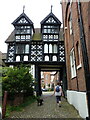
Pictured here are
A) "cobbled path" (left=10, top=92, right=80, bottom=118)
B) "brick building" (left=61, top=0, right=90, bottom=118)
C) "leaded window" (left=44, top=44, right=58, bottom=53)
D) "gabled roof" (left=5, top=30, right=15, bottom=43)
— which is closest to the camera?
"brick building" (left=61, top=0, right=90, bottom=118)

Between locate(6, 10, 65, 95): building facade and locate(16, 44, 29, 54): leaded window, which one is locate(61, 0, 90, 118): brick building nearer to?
locate(6, 10, 65, 95): building facade

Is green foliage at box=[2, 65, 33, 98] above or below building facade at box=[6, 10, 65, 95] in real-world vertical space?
below

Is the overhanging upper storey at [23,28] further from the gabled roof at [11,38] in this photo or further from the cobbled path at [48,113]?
the cobbled path at [48,113]

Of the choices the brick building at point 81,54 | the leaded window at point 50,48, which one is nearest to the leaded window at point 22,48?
the leaded window at point 50,48

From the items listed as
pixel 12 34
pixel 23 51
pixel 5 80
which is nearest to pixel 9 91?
pixel 5 80

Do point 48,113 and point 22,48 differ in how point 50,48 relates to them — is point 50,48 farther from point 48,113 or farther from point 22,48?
point 48,113

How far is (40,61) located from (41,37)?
12.3ft

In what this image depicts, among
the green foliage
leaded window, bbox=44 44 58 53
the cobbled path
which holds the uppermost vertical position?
leaded window, bbox=44 44 58 53

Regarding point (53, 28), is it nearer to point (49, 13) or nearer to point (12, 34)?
point (49, 13)

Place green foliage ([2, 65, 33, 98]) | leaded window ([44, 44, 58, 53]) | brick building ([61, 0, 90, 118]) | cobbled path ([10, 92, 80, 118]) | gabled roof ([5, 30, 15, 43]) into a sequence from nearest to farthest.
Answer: brick building ([61, 0, 90, 118]), cobbled path ([10, 92, 80, 118]), green foliage ([2, 65, 33, 98]), leaded window ([44, 44, 58, 53]), gabled roof ([5, 30, 15, 43])

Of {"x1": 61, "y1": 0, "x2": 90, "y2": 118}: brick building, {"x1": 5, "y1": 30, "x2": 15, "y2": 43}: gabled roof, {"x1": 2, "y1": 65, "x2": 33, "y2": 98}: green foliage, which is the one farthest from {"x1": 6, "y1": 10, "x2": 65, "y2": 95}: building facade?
{"x1": 61, "y1": 0, "x2": 90, "y2": 118}: brick building

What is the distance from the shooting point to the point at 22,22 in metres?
18.4

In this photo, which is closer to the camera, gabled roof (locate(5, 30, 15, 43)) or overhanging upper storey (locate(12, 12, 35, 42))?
overhanging upper storey (locate(12, 12, 35, 42))

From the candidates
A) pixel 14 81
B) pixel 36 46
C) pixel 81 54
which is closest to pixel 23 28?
pixel 36 46
